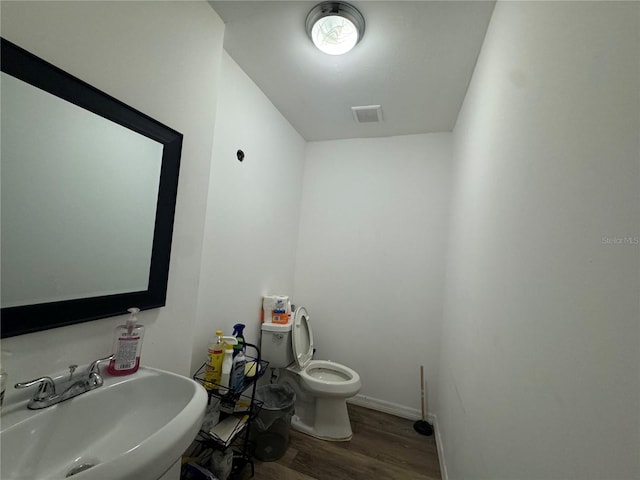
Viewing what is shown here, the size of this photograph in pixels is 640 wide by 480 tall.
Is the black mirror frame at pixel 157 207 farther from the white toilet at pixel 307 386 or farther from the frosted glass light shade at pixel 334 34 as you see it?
the white toilet at pixel 307 386

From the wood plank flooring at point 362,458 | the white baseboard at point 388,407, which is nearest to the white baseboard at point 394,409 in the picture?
the white baseboard at point 388,407

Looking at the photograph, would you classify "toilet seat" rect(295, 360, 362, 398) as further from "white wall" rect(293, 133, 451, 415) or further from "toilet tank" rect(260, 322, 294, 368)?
"white wall" rect(293, 133, 451, 415)

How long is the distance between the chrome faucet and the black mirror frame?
139 mm

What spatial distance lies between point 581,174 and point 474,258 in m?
0.84

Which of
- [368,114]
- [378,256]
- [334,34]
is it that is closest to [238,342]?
[378,256]

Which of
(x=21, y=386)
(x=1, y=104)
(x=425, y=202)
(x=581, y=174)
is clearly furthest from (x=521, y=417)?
(x=425, y=202)

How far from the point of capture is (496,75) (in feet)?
3.62

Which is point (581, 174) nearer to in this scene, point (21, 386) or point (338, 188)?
point (21, 386)

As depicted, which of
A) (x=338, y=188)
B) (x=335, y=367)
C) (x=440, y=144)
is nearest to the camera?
(x=335, y=367)

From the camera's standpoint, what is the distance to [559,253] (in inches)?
22.7

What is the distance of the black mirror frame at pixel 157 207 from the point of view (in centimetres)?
69

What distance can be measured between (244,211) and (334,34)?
1.13 meters

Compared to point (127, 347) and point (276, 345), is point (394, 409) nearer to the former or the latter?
point (276, 345)

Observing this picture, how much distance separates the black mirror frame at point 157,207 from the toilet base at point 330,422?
141 cm
